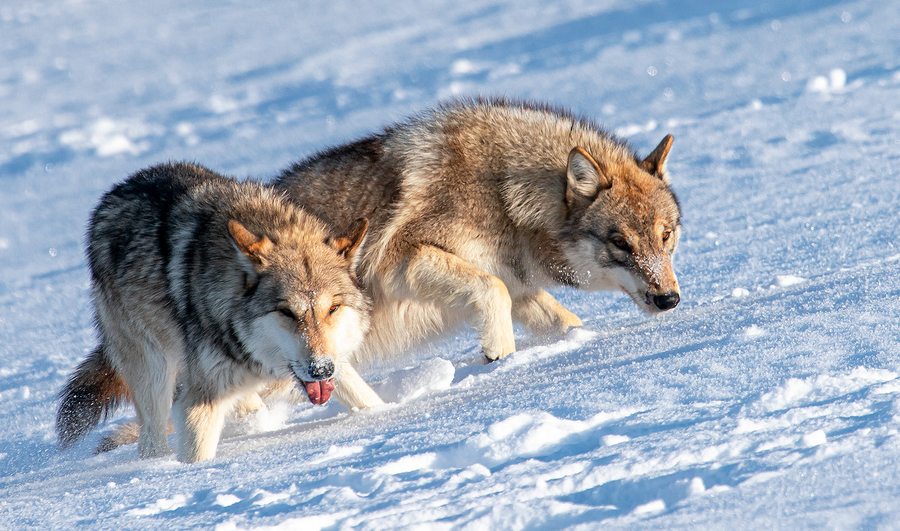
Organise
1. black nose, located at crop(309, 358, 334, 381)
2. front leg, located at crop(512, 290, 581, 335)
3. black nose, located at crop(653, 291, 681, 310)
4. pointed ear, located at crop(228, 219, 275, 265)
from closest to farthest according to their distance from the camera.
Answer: black nose, located at crop(309, 358, 334, 381) → pointed ear, located at crop(228, 219, 275, 265) → black nose, located at crop(653, 291, 681, 310) → front leg, located at crop(512, 290, 581, 335)

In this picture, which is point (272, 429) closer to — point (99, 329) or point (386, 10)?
point (99, 329)

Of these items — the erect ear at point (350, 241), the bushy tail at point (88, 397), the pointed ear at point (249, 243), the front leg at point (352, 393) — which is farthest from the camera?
the bushy tail at point (88, 397)

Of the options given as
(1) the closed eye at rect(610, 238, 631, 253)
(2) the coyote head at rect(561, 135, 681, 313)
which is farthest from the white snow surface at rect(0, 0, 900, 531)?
(1) the closed eye at rect(610, 238, 631, 253)

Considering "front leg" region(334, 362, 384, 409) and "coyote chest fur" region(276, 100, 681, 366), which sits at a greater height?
"coyote chest fur" region(276, 100, 681, 366)

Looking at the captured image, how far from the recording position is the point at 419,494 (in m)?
2.84

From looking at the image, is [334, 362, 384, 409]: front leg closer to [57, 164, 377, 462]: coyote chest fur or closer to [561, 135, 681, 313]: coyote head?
[57, 164, 377, 462]: coyote chest fur

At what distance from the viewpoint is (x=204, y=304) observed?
4086 mm

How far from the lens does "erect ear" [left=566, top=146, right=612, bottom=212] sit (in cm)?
460

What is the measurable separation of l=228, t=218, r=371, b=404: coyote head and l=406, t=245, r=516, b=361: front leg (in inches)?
23.0

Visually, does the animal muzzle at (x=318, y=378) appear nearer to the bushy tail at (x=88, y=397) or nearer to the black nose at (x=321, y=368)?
the black nose at (x=321, y=368)

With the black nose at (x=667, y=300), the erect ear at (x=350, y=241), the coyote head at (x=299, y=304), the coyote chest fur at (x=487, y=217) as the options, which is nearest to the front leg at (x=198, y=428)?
the coyote head at (x=299, y=304)

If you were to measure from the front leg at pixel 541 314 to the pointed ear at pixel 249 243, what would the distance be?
186 cm

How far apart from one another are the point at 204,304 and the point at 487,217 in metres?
1.59

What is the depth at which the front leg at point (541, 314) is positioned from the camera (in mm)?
5180
